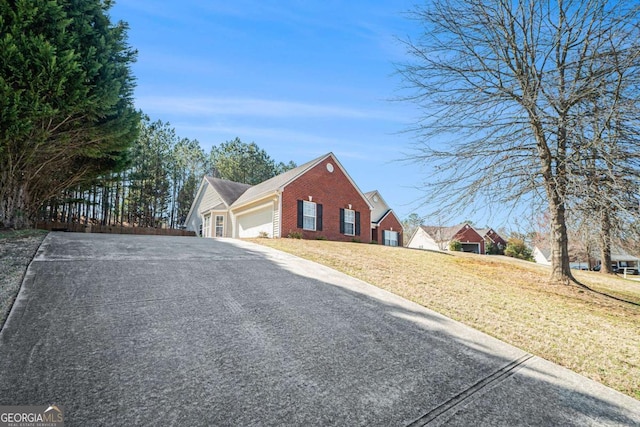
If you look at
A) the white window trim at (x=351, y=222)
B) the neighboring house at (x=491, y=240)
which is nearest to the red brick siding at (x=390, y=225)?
the white window trim at (x=351, y=222)

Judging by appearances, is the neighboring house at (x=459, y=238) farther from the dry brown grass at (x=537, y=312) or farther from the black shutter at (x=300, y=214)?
the dry brown grass at (x=537, y=312)

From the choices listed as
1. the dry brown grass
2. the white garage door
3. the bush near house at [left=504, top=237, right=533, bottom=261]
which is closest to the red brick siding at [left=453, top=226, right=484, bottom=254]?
the bush near house at [left=504, top=237, right=533, bottom=261]

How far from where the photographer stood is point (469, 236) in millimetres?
38438

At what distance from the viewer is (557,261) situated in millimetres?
9203

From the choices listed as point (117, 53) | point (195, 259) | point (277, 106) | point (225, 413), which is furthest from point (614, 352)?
point (117, 53)

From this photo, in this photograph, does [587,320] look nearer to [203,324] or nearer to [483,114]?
[483,114]

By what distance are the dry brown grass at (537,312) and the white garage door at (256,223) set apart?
736 centimetres

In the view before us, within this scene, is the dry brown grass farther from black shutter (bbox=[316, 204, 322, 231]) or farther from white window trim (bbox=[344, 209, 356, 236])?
white window trim (bbox=[344, 209, 356, 236])

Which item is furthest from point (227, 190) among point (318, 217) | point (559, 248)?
point (559, 248)

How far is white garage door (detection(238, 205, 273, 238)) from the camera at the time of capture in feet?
55.1

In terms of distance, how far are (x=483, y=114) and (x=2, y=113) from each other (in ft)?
36.2

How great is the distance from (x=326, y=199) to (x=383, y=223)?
938 cm

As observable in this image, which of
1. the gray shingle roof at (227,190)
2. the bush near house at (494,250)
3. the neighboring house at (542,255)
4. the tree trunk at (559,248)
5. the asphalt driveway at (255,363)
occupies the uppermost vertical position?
the gray shingle roof at (227,190)

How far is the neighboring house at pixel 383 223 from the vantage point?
25.5 metres
